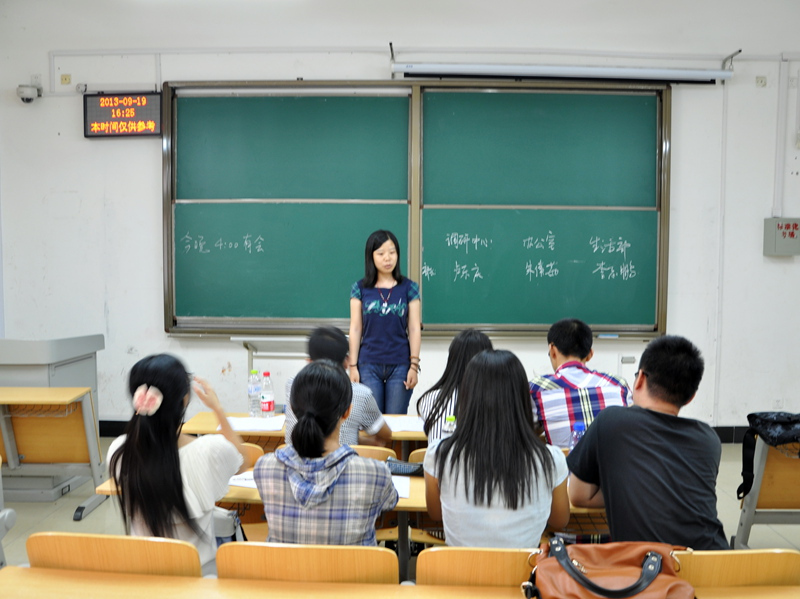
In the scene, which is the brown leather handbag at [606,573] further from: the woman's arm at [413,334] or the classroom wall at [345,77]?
the classroom wall at [345,77]

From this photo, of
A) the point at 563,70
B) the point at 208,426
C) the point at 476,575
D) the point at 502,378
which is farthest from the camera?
the point at 563,70

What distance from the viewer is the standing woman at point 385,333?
138 inches

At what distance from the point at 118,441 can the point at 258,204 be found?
3.01 m

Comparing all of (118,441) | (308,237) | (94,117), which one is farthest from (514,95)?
(118,441)

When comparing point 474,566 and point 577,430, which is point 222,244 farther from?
point 474,566

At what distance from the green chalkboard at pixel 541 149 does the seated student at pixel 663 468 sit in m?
2.99

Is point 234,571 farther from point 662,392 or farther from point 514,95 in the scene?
point 514,95

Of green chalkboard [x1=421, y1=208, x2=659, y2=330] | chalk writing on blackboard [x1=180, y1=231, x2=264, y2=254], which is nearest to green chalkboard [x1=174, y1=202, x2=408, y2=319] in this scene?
chalk writing on blackboard [x1=180, y1=231, x2=264, y2=254]

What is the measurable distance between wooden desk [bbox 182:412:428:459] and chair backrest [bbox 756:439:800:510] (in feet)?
5.00

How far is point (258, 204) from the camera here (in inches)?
177

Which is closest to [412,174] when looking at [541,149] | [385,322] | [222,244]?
[541,149]

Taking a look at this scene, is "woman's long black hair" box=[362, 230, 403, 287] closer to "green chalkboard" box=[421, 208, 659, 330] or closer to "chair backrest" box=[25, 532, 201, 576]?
"green chalkboard" box=[421, 208, 659, 330]

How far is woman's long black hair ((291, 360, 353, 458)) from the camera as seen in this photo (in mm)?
1537

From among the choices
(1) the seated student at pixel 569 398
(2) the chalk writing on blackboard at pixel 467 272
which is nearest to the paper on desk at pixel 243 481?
(1) the seated student at pixel 569 398
